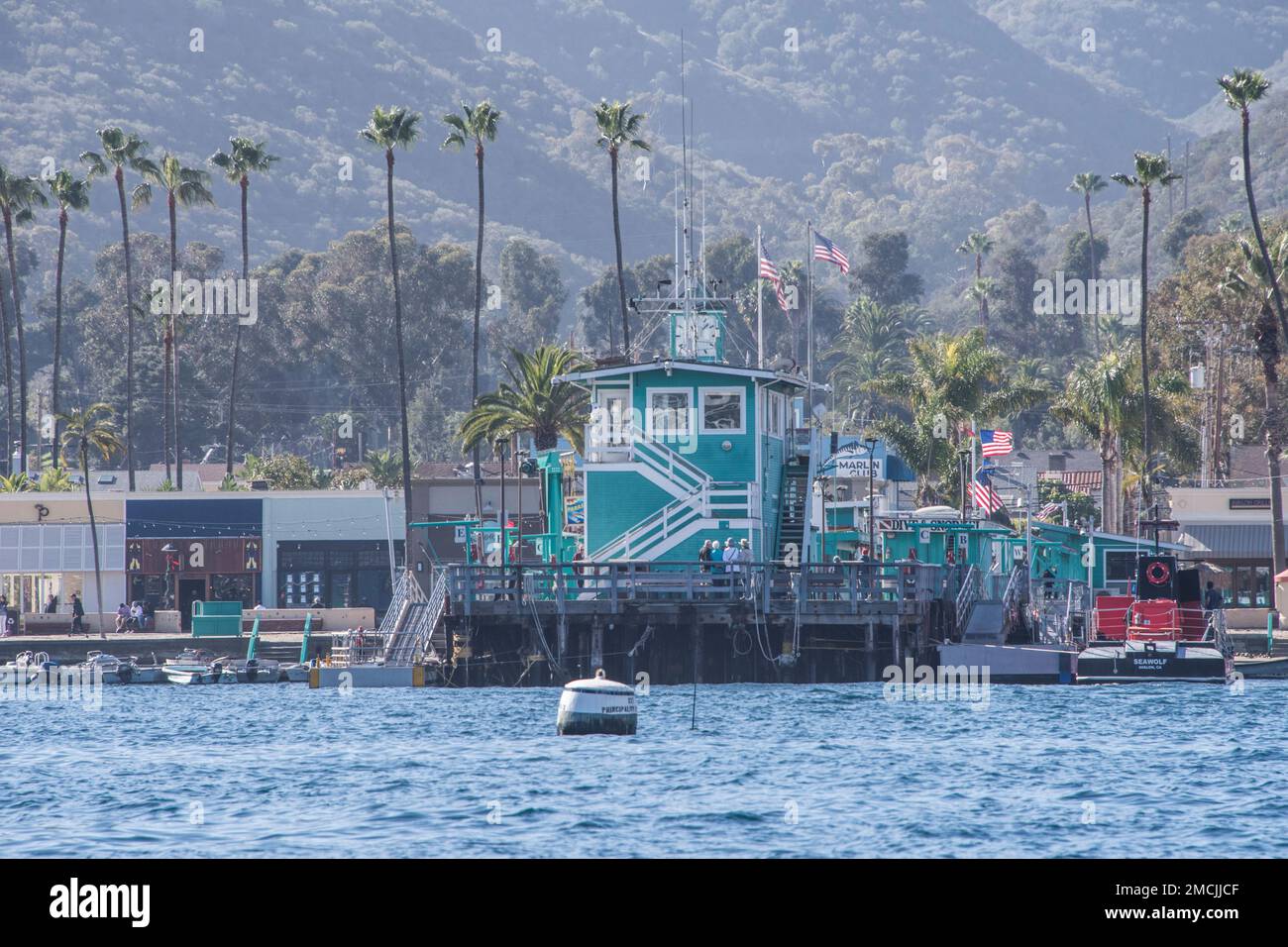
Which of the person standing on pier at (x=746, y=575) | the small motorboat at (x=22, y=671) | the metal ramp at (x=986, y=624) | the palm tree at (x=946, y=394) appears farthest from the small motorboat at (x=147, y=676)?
the palm tree at (x=946, y=394)

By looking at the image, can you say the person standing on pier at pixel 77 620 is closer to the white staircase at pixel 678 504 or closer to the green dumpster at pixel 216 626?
the green dumpster at pixel 216 626

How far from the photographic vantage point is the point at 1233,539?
2975 inches

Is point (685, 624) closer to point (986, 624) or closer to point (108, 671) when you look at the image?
point (986, 624)

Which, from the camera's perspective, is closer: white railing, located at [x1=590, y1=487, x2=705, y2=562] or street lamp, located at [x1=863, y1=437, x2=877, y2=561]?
white railing, located at [x1=590, y1=487, x2=705, y2=562]

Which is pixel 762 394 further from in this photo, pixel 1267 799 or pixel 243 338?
pixel 243 338

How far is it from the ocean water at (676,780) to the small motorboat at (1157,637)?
1708mm

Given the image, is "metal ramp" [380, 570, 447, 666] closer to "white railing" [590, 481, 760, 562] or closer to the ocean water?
the ocean water

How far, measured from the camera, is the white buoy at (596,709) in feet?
111

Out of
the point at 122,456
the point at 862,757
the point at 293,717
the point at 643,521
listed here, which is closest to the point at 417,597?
the point at 643,521

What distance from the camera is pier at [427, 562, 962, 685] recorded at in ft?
148

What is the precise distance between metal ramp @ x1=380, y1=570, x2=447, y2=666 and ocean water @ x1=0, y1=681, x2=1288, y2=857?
404 centimetres

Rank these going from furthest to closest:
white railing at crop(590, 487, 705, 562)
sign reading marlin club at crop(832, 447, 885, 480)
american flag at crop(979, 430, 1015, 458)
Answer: american flag at crop(979, 430, 1015, 458) → sign reading marlin club at crop(832, 447, 885, 480) → white railing at crop(590, 487, 705, 562)

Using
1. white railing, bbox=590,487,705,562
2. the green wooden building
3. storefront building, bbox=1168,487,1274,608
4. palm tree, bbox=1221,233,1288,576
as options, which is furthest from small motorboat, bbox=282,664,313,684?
storefront building, bbox=1168,487,1274,608

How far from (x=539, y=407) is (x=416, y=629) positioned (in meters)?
21.4
